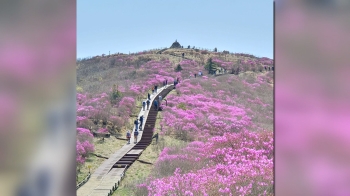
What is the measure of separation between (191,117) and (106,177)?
2.95 feet

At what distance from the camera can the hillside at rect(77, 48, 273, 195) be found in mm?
2779

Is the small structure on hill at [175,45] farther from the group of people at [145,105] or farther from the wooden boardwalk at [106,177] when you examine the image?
the wooden boardwalk at [106,177]

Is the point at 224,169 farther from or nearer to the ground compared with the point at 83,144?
nearer to the ground

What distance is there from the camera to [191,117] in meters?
3.10

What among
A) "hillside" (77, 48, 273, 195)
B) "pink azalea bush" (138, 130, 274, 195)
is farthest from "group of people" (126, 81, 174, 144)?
"pink azalea bush" (138, 130, 274, 195)

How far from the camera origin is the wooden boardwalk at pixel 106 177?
8.80 ft

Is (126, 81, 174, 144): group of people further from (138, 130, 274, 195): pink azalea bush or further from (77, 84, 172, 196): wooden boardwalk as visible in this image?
(138, 130, 274, 195): pink azalea bush

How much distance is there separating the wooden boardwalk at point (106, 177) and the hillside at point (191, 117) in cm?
7

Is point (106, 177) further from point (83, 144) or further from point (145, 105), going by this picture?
point (145, 105)

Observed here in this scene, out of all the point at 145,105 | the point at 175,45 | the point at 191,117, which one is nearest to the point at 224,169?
the point at 191,117

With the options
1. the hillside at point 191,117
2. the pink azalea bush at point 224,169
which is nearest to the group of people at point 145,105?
the hillside at point 191,117

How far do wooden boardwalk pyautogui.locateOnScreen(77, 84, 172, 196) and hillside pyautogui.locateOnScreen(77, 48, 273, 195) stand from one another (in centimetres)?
7

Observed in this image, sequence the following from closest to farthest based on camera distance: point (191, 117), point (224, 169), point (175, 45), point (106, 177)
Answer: point (106, 177), point (224, 169), point (175, 45), point (191, 117)
